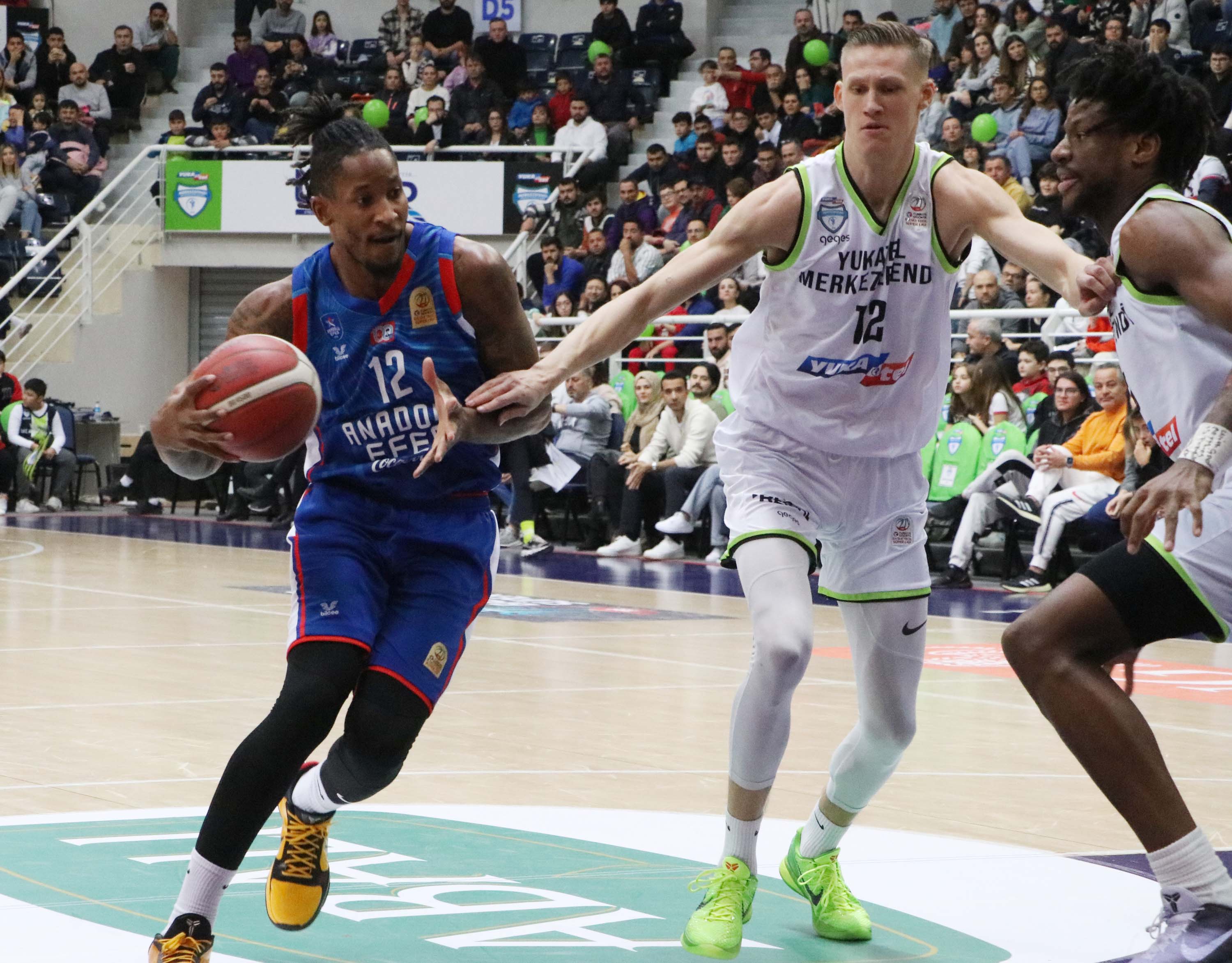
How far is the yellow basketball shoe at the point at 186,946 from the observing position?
327 cm

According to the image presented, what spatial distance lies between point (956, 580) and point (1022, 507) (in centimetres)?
77

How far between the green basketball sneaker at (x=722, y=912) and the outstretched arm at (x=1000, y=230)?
144 centimetres

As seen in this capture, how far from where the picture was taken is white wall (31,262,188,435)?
21641mm

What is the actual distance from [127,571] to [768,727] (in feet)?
30.4

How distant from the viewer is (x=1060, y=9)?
643 inches

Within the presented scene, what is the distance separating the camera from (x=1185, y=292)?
3.30m

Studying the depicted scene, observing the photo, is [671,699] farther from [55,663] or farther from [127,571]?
[127,571]

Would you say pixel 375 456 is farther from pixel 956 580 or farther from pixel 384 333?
pixel 956 580

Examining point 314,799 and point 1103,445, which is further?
point 1103,445

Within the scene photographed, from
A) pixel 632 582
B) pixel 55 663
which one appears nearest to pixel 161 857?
pixel 55 663

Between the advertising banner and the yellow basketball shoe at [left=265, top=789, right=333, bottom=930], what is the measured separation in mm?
15961

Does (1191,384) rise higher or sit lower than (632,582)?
higher

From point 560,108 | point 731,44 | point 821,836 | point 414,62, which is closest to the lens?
point 821,836

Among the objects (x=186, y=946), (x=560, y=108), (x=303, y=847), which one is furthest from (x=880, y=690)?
(x=560, y=108)
